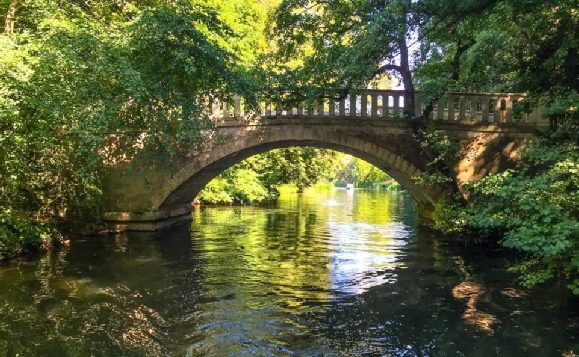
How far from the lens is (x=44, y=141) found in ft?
31.0

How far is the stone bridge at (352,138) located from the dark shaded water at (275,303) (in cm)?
227

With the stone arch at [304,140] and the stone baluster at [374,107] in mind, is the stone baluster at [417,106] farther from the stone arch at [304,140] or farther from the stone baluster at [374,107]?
the stone baluster at [374,107]

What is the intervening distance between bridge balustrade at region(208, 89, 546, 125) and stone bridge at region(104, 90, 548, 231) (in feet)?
0.09

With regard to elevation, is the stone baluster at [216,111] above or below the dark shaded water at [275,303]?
above

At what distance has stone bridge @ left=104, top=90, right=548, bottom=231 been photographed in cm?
1384

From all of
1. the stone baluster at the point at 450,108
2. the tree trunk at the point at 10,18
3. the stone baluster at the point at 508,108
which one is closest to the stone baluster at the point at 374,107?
the stone baluster at the point at 450,108

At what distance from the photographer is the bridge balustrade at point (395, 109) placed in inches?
545

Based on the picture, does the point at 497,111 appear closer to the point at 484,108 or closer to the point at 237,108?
the point at 484,108

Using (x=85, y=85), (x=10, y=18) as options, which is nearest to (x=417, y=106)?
(x=85, y=85)

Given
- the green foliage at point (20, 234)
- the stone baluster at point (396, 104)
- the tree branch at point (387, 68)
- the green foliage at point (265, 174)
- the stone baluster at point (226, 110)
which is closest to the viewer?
the green foliage at point (20, 234)

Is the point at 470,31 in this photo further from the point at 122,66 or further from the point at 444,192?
the point at 122,66

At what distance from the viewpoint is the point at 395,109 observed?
14375 mm

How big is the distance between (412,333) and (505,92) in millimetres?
9943

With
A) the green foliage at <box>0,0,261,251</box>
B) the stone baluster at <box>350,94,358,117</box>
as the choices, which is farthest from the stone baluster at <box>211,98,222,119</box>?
the stone baluster at <box>350,94,358,117</box>
